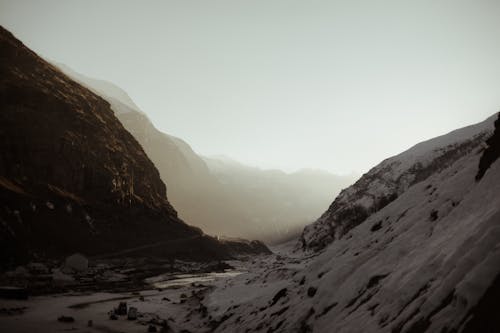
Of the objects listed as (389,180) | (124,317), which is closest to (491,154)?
(124,317)

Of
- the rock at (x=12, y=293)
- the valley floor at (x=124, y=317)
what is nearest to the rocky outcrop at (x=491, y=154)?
the valley floor at (x=124, y=317)

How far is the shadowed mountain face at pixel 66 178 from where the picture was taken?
73.6m

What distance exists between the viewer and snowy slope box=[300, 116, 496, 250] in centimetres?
7162

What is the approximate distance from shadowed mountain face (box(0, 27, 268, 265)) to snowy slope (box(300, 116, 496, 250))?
42477 mm

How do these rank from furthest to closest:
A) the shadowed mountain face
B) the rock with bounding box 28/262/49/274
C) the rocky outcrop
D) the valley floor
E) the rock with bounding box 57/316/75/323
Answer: the shadowed mountain face → the rock with bounding box 28/262/49/274 → the rock with bounding box 57/316/75/323 → the valley floor → the rocky outcrop

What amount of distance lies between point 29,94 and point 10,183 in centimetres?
2743

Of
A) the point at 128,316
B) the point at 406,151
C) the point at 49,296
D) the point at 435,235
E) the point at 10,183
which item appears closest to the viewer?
the point at 435,235

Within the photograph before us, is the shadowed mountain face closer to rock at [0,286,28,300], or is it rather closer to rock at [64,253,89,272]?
rock at [64,253,89,272]

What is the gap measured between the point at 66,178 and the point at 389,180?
8089cm

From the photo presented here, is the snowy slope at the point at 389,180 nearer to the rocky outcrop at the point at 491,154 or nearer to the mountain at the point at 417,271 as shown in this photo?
the mountain at the point at 417,271

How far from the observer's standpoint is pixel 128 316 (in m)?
31.3

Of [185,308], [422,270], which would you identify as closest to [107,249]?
[185,308]

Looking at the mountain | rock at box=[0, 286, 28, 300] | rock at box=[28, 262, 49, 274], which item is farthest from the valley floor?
rock at box=[28, 262, 49, 274]

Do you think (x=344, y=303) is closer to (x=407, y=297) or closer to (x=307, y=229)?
(x=407, y=297)
